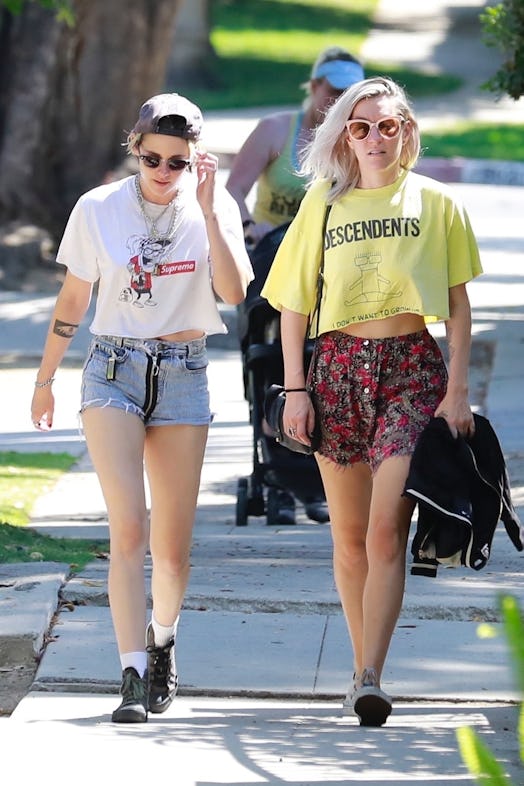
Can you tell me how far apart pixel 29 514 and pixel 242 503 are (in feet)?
3.94

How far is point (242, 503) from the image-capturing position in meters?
8.32

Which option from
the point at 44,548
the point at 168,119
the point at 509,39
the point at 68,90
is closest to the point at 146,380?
the point at 168,119

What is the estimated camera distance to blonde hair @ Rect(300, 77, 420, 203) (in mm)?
4977

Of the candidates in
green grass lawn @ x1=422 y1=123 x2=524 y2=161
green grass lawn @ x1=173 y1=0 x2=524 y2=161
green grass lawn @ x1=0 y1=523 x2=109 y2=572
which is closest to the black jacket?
green grass lawn @ x1=0 y1=523 x2=109 y2=572

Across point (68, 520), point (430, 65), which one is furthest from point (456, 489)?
point (430, 65)

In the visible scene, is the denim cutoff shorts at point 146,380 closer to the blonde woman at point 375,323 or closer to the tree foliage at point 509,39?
the blonde woman at point 375,323

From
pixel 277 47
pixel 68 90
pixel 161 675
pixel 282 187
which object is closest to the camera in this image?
pixel 161 675

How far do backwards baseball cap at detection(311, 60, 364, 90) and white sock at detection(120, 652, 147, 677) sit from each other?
3181 mm

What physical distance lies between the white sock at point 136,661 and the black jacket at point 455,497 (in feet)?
2.82

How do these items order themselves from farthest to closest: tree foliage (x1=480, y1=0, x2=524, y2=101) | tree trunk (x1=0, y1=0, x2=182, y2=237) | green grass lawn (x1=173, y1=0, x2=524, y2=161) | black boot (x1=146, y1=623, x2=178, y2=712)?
green grass lawn (x1=173, y1=0, x2=524, y2=161), tree trunk (x1=0, y1=0, x2=182, y2=237), tree foliage (x1=480, y1=0, x2=524, y2=101), black boot (x1=146, y1=623, x2=178, y2=712)

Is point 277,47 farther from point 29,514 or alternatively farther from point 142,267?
point 142,267

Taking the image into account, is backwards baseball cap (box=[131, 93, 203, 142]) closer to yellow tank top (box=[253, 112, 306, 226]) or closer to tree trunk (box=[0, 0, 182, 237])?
yellow tank top (box=[253, 112, 306, 226])

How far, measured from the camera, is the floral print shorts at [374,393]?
16.0 ft

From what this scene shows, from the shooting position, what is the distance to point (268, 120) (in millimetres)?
7531
